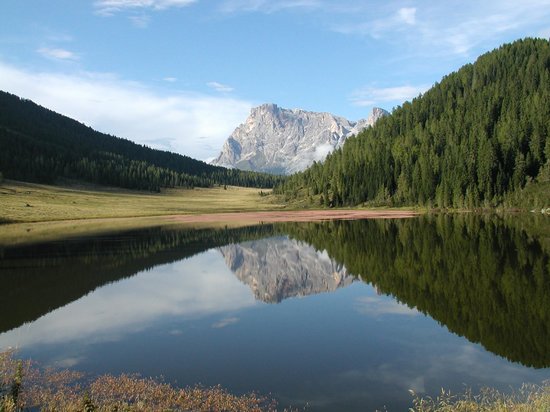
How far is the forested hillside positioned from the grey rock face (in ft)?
282

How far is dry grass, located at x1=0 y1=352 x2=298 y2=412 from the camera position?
48.1 feet

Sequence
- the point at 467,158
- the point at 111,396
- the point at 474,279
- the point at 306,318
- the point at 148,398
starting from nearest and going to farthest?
the point at 148,398 → the point at 111,396 → the point at 306,318 → the point at 474,279 → the point at 467,158

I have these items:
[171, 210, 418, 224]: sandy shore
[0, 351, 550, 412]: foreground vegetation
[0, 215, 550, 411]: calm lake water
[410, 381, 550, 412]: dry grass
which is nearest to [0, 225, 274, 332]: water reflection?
[0, 215, 550, 411]: calm lake water

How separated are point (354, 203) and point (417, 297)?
483 feet

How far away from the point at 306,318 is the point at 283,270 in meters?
18.8

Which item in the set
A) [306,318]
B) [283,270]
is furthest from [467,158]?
[306,318]

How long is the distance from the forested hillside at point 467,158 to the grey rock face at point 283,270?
85831 mm

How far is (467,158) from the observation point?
13500 cm

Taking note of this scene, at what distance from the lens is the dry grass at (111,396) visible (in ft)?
48.1

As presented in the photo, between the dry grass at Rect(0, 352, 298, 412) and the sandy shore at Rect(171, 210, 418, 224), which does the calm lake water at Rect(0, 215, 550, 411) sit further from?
the sandy shore at Rect(171, 210, 418, 224)

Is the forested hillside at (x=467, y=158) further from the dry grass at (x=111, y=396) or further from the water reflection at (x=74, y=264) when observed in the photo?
the dry grass at (x=111, y=396)

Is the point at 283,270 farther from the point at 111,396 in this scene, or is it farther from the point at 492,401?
the point at 492,401

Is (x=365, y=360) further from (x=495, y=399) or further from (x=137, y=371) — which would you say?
(x=137, y=371)

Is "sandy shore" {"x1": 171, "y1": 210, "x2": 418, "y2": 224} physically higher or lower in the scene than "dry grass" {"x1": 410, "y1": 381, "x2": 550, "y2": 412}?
higher
